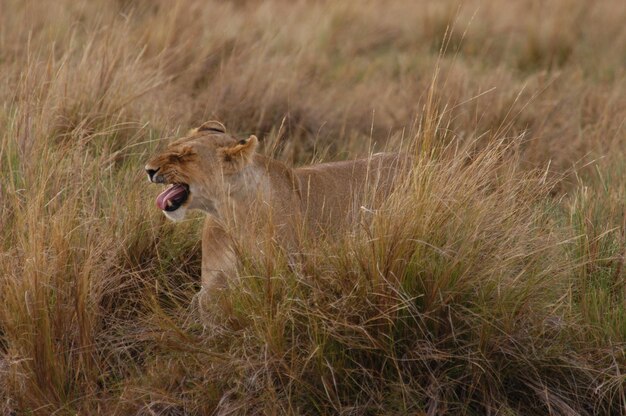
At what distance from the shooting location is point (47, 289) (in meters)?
4.78

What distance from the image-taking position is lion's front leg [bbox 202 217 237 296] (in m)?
4.92

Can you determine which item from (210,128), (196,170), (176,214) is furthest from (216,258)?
(210,128)

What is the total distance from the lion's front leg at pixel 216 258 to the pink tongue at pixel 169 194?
0.24 meters

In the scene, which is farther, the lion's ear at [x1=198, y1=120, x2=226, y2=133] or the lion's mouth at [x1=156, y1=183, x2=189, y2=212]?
the lion's ear at [x1=198, y1=120, x2=226, y2=133]

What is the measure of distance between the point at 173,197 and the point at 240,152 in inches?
12.2

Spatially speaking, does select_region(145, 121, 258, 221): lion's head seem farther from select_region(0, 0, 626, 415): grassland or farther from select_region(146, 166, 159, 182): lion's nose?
select_region(0, 0, 626, 415): grassland

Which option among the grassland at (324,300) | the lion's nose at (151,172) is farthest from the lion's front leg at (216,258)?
the lion's nose at (151,172)

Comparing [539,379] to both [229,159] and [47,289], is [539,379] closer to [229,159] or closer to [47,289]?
[229,159]

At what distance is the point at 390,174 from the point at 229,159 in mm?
1051

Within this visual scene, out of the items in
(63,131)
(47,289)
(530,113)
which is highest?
(47,289)

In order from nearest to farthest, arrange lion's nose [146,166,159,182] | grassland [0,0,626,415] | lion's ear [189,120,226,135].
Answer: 1. grassland [0,0,626,415]
2. lion's nose [146,166,159,182]
3. lion's ear [189,120,226,135]

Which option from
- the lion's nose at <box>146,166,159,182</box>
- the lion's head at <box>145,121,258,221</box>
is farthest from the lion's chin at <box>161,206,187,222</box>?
the lion's nose at <box>146,166,159,182</box>

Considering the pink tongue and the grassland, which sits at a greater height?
the pink tongue

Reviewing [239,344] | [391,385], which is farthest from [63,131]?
[391,385]
